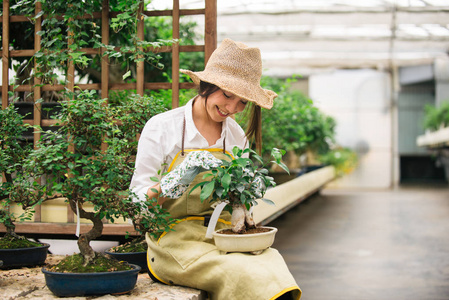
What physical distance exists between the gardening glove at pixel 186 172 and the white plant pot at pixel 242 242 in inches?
8.6

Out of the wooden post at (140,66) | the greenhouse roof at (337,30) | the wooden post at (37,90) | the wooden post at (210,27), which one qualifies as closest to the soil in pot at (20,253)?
the wooden post at (37,90)

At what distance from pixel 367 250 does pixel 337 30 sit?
730 centimetres

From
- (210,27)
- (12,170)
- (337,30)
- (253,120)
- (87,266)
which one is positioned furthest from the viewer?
(337,30)

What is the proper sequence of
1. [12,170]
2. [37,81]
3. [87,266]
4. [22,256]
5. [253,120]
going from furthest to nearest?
[37,81]
[22,256]
[253,120]
[12,170]
[87,266]

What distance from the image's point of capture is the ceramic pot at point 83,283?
179 cm

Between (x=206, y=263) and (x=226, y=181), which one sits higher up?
(x=226, y=181)

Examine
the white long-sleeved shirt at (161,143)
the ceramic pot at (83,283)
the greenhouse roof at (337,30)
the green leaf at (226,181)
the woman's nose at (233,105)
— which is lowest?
the ceramic pot at (83,283)

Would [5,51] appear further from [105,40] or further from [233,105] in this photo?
[233,105]

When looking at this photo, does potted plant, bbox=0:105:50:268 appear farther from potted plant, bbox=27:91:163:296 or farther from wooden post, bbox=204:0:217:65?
wooden post, bbox=204:0:217:65

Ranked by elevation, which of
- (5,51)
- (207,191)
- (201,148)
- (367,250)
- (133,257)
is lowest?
(367,250)

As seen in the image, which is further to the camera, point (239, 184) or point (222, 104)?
point (222, 104)

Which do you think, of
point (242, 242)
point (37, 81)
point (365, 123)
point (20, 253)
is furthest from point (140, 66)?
point (365, 123)

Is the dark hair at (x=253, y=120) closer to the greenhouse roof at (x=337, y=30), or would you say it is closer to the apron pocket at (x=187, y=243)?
the apron pocket at (x=187, y=243)

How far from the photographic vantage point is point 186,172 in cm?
183
